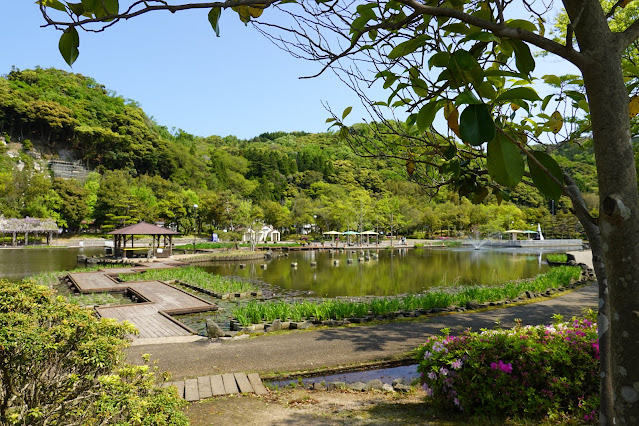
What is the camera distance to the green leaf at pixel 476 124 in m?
0.70

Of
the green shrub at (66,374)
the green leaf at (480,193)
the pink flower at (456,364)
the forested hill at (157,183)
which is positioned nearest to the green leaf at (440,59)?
the green leaf at (480,193)

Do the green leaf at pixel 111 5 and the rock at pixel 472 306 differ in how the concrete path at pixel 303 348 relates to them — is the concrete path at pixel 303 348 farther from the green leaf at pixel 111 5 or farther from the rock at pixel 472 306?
the green leaf at pixel 111 5

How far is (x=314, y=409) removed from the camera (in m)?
3.90

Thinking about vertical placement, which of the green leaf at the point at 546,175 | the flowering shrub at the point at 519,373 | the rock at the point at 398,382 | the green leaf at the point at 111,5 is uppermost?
the green leaf at the point at 111,5

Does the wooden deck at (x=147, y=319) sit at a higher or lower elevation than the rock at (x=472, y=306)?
lower

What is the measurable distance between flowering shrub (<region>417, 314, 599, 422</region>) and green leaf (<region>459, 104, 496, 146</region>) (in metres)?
3.12

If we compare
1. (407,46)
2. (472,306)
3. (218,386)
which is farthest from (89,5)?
(472,306)

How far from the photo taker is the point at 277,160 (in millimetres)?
71562

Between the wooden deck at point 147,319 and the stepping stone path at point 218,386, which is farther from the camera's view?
the wooden deck at point 147,319

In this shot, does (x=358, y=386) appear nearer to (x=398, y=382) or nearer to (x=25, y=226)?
(x=398, y=382)

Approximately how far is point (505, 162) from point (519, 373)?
3.23 metres

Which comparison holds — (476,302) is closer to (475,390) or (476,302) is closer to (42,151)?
(475,390)

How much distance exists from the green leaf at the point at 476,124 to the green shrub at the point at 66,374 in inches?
82.3

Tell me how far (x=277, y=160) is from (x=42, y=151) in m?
35.4
